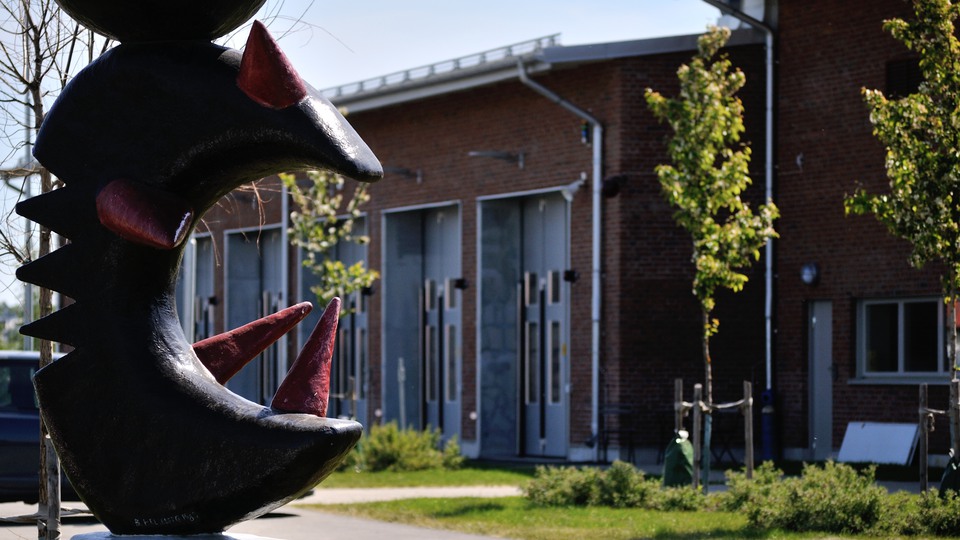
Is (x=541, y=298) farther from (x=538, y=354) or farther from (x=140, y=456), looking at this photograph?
(x=140, y=456)

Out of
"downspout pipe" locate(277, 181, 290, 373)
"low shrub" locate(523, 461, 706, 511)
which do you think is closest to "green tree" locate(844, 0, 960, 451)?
"low shrub" locate(523, 461, 706, 511)

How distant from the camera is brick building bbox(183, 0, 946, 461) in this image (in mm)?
21094

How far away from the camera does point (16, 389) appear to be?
14.4 meters

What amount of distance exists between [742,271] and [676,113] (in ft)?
22.5

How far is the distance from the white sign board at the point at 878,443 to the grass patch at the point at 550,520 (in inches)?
253

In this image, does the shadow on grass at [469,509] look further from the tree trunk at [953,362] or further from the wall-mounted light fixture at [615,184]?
the wall-mounted light fixture at [615,184]

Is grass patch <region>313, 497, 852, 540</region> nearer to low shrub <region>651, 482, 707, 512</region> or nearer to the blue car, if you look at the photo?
low shrub <region>651, 482, 707, 512</region>

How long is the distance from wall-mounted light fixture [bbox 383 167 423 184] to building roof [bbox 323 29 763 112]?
1133 mm

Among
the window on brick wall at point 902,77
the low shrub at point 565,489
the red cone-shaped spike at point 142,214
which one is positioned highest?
the window on brick wall at point 902,77

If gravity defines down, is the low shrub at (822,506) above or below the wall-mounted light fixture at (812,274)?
below

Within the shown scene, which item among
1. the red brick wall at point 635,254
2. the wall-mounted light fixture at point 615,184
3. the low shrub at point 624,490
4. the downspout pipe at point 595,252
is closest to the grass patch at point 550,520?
the low shrub at point 624,490

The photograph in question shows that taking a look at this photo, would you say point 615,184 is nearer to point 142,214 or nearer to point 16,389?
point 16,389

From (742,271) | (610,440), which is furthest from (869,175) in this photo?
(610,440)

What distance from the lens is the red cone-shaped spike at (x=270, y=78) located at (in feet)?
18.1
